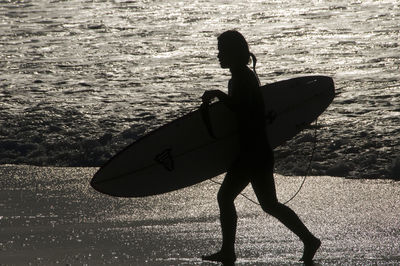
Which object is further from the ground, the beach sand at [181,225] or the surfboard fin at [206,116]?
the surfboard fin at [206,116]

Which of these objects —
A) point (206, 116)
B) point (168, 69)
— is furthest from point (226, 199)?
point (168, 69)

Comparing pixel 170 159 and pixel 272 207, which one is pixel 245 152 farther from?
pixel 170 159

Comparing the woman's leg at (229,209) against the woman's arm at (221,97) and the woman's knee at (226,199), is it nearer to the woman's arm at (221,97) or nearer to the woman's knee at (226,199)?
the woman's knee at (226,199)

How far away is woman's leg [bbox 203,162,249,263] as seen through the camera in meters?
5.48

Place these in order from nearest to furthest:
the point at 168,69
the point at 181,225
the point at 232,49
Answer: the point at 232,49, the point at 181,225, the point at 168,69

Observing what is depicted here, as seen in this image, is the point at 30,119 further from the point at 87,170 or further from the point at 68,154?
the point at 87,170

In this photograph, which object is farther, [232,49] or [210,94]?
[232,49]

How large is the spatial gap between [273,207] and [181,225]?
127cm

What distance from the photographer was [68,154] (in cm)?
959

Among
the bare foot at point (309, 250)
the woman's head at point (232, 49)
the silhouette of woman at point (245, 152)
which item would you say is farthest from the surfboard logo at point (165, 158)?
the bare foot at point (309, 250)

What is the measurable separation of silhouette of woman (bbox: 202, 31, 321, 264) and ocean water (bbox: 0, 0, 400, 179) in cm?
287

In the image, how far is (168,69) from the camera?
569 inches

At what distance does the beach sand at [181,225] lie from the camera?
5.74m

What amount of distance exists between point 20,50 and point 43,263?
11719 millimetres
